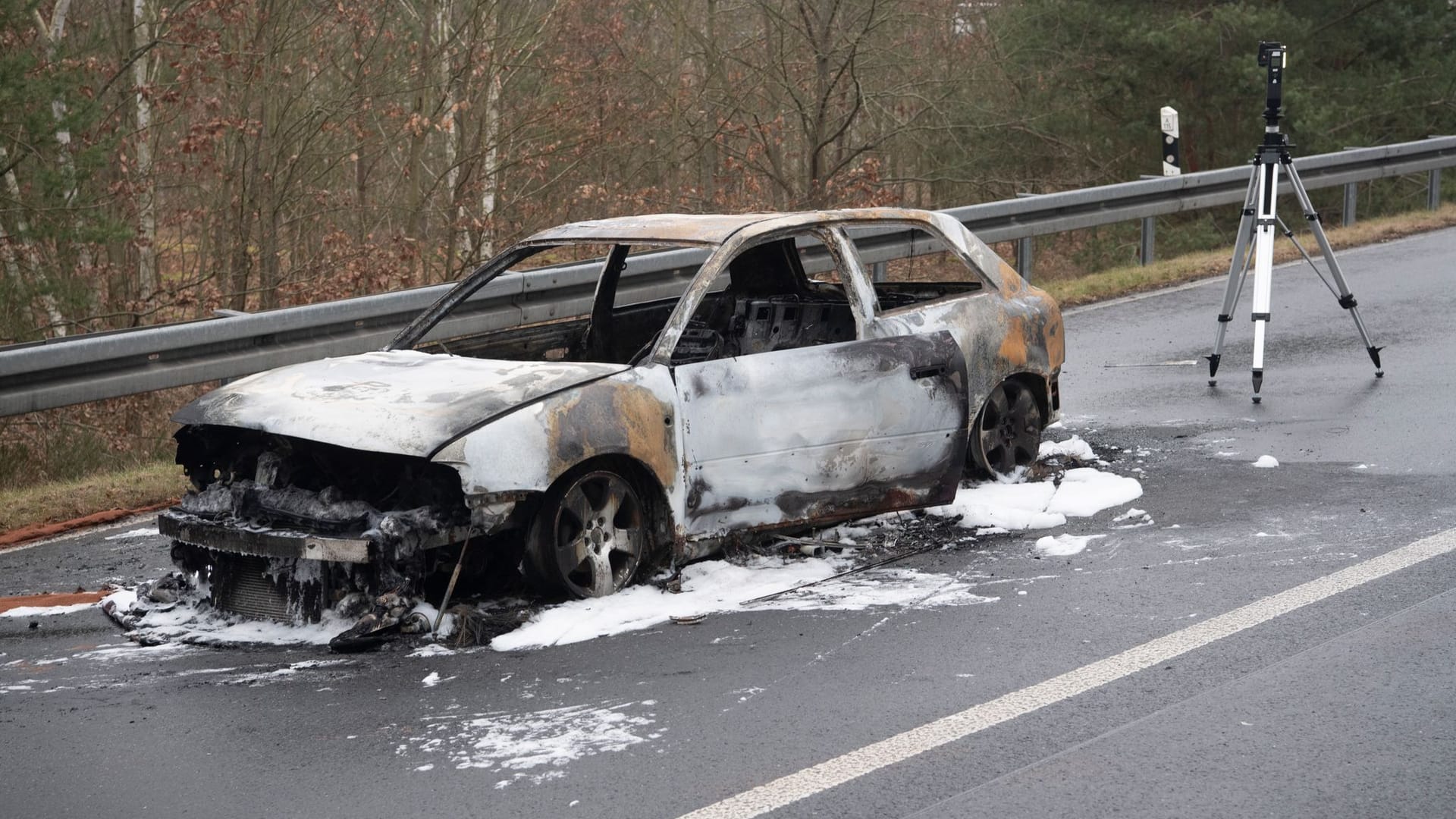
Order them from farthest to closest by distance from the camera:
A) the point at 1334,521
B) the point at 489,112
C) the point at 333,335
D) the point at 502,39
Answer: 1. the point at 489,112
2. the point at 502,39
3. the point at 333,335
4. the point at 1334,521

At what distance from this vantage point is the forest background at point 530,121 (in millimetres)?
17141

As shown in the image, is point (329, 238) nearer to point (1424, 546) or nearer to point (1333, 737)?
point (1424, 546)

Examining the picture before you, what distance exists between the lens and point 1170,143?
1750 centimetres

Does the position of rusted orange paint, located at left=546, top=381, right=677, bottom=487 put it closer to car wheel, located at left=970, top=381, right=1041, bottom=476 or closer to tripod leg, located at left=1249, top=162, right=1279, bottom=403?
car wheel, located at left=970, top=381, right=1041, bottom=476

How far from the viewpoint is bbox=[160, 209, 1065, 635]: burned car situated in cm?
597

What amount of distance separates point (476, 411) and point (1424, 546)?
3.84 m

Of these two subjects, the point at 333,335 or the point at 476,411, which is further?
the point at 333,335

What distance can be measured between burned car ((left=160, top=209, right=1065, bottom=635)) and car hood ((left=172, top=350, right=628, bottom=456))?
1cm

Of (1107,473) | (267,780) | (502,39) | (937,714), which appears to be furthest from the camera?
(502,39)

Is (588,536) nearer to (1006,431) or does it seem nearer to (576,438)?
(576,438)

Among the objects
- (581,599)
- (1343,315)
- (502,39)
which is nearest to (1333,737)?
(581,599)

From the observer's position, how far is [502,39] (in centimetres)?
2016

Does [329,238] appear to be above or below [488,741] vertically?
above

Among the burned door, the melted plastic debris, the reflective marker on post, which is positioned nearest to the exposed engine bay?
the melted plastic debris
